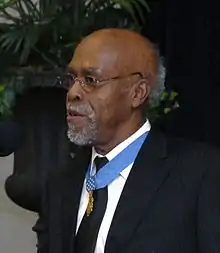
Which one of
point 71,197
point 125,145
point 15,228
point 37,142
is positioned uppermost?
point 125,145

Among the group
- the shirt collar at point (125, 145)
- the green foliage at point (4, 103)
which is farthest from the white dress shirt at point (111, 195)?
the green foliage at point (4, 103)

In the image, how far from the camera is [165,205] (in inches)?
67.7

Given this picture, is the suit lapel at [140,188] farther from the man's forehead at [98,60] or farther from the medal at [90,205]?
the man's forehead at [98,60]

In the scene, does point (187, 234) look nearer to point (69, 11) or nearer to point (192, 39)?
point (69, 11)

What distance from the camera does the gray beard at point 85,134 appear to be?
1.76 metres

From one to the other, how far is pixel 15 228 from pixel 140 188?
70.4 inches

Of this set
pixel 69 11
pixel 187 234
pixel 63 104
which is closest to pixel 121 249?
pixel 187 234

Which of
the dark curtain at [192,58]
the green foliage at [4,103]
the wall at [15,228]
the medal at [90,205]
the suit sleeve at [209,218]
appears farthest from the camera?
the wall at [15,228]

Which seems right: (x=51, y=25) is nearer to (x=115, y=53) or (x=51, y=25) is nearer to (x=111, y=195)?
(x=115, y=53)

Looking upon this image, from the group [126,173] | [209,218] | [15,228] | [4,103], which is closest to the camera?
[209,218]

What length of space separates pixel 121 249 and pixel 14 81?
89cm

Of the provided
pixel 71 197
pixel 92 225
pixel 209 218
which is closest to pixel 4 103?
pixel 71 197

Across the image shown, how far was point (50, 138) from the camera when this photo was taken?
2.52m

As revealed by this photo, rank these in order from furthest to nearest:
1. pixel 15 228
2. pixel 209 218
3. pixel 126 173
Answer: pixel 15 228 → pixel 126 173 → pixel 209 218
